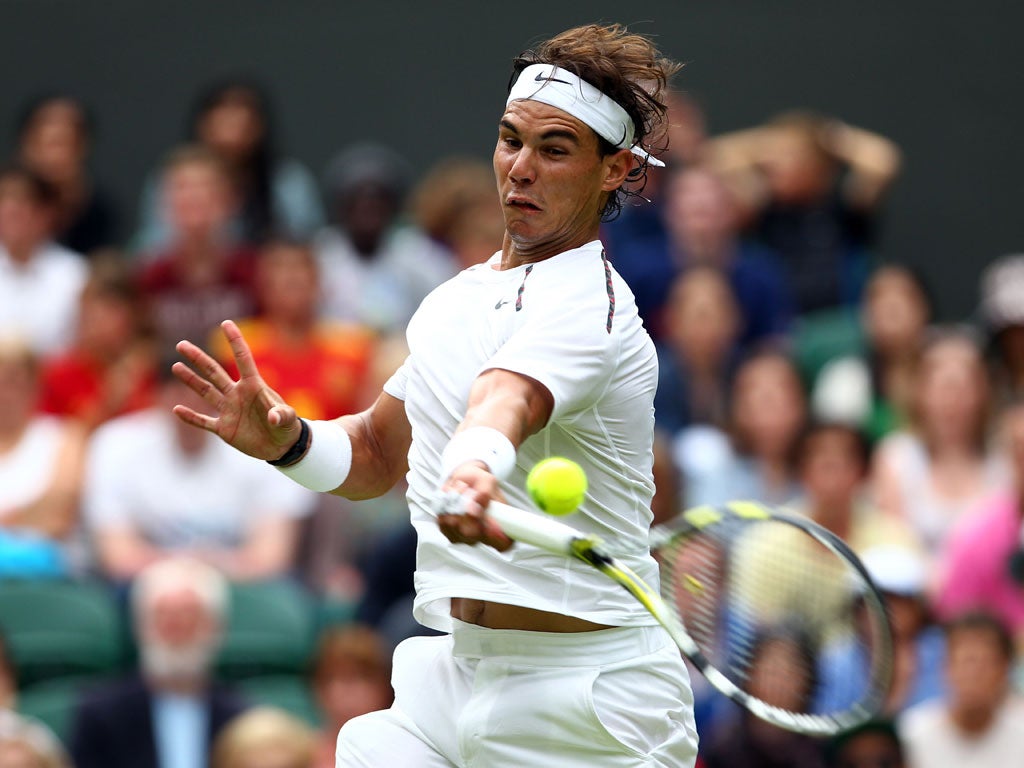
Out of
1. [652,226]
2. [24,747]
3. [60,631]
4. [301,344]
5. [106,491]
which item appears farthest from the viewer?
[652,226]

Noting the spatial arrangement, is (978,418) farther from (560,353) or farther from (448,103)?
(560,353)

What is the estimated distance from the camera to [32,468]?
723 centimetres

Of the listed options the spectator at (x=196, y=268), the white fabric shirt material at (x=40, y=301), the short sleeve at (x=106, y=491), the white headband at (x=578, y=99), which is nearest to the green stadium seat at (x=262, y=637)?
the short sleeve at (x=106, y=491)

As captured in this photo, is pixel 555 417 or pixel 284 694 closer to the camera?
pixel 555 417

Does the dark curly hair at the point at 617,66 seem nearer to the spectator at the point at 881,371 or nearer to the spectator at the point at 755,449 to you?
the spectator at the point at 755,449

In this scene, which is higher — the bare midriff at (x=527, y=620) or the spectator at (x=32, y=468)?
the bare midriff at (x=527, y=620)

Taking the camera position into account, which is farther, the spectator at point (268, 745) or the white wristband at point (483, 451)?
the spectator at point (268, 745)

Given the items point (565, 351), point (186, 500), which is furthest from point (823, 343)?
point (565, 351)

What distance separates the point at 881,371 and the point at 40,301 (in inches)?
154

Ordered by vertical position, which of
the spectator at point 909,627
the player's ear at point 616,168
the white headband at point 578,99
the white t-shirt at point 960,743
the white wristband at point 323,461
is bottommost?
the white t-shirt at point 960,743

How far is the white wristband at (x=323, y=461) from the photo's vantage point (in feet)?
12.6

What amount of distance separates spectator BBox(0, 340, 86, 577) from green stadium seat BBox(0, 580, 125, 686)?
0.36 metres

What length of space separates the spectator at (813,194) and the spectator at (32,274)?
344 centimetres

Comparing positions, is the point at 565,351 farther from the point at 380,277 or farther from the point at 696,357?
the point at 380,277
